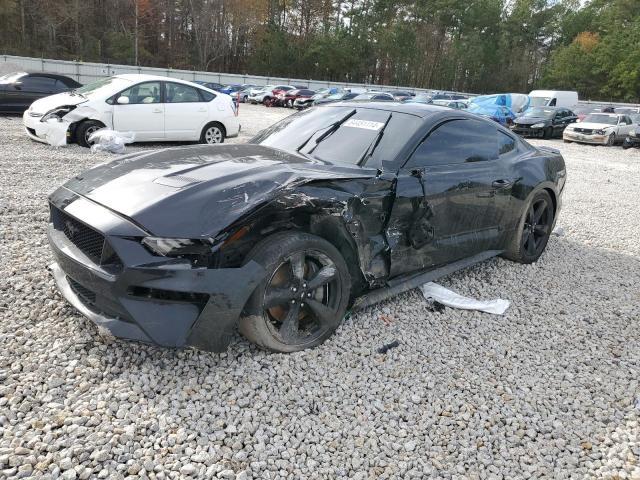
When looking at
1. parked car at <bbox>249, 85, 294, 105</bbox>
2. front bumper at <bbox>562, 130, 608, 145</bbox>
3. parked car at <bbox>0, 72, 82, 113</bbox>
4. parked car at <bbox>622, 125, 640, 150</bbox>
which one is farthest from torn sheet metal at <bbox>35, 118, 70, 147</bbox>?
parked car at <bbox>249, 85, 294, 105</bbox>

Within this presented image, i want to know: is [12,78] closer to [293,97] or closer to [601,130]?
[293,97]

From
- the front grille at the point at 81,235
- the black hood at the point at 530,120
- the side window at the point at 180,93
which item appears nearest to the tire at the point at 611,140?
the black hood at the point at 530,120

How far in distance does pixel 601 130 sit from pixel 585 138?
0.62m

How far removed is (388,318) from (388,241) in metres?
0.61

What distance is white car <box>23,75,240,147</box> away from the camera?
9.06 metres

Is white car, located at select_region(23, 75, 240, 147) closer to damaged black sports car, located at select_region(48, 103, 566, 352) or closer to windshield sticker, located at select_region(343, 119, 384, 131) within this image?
damaged black sports car, located at select_region(48, 103, 566, 352)

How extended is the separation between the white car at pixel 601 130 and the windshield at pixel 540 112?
5.22 ft

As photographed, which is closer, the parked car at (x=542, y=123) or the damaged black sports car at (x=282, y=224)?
the damaged black sports car at (x=282, y=224)

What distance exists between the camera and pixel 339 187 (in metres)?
3.01

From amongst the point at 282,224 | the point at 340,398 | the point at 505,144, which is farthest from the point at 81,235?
the point at 505,144

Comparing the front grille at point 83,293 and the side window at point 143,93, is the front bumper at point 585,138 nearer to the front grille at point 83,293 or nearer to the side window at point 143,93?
the side window at point 143,93

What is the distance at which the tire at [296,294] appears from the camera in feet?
8.82

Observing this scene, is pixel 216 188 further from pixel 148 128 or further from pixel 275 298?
pixel 148 128

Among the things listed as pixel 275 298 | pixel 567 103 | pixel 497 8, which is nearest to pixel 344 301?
pixel 275 298
